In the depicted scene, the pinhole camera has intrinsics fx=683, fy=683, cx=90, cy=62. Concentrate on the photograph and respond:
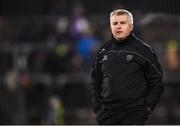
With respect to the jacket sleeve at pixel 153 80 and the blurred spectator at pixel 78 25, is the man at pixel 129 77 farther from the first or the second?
the blurred spectator at pixel 78 25

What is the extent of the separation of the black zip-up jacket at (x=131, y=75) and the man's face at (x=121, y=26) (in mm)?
78

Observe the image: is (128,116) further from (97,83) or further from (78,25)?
(78,25)

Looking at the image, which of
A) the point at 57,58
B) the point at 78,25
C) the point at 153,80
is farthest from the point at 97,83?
the point at 78,25

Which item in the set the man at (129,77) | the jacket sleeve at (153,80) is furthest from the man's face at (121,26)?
the jacket sleeve at (153,80)

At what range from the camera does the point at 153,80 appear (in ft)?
23.3

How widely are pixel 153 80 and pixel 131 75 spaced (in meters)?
0.24

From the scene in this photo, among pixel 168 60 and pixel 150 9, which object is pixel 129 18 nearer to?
pixel 150 9

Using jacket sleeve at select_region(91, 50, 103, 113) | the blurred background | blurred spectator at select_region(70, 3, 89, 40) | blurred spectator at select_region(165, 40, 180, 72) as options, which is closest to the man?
jacket sleeve at select_region(91, 50, 103, 113)

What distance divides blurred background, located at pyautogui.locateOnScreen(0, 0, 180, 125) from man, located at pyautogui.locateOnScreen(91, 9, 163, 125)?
21.5ft

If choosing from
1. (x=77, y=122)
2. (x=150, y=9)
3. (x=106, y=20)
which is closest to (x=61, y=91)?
(x=77, y=122)

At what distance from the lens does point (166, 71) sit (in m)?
14.3

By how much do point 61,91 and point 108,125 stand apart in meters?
7.22

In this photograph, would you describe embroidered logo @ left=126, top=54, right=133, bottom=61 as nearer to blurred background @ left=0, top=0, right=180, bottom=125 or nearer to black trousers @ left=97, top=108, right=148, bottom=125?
black trousers @ left=97, top=108, right=148, bottom=125

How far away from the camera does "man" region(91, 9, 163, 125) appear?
23.2 feet
